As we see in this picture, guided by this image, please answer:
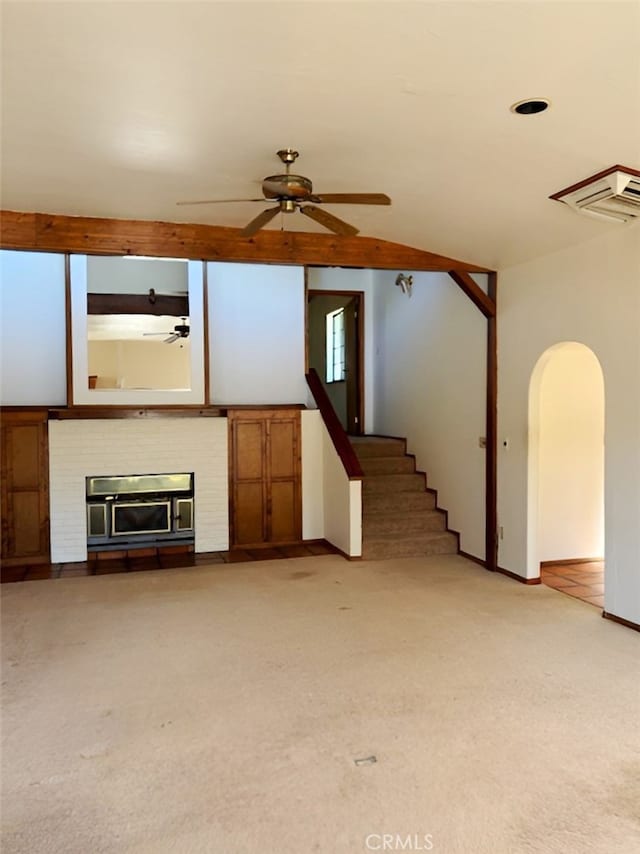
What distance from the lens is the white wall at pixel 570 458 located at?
559 cm

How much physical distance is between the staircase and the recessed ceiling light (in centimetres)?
423

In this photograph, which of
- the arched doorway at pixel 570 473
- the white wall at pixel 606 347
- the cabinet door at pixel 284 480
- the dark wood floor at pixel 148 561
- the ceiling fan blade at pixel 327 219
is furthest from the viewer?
the cabinet door at pixel 284 480

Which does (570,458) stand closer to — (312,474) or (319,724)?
(312,474)

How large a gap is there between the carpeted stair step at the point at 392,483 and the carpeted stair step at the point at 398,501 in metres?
0.06

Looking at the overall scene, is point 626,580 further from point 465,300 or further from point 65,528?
Result: point 65,528

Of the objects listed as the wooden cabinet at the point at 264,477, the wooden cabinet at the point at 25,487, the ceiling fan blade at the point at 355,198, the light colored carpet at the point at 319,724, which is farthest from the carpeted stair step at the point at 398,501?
the ceiling fan blade at the point at 355,198

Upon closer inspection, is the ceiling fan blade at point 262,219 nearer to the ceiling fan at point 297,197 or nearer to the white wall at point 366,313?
the ceiling fan at point 297,197

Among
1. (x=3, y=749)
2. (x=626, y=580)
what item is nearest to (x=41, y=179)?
(x=3, y=749)

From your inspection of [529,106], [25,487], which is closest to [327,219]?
[529,106]

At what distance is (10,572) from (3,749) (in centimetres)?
339

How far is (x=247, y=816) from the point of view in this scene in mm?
2260

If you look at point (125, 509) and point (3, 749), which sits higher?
point (125, 509)

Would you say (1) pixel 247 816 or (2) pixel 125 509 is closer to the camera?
(1) pixel 247 816

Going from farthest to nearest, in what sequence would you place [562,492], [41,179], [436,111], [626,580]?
[562,492], [626,580], [41,179], [436,111]
